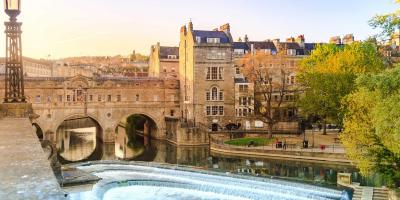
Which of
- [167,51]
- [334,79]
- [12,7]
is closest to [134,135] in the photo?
[167,51]

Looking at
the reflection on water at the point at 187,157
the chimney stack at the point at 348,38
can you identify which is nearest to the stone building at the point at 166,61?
the reflection on water at the point at 187,157

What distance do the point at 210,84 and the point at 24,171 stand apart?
58692mm

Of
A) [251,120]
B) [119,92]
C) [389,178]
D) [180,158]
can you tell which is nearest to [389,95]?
[389,178]

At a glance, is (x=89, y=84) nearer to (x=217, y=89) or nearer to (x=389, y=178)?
(x=217, y=89)

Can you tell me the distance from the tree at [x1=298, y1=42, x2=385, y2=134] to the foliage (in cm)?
1599

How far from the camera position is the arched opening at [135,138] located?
5572 cm

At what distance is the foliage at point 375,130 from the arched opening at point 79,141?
29385 millimetres

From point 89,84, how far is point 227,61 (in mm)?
18603

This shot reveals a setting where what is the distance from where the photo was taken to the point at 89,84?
6406 centimetres

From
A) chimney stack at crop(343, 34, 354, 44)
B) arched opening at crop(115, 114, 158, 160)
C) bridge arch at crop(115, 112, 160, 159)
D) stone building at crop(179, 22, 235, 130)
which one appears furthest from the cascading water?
chimney stack at crop(343, 34, 354, 44)

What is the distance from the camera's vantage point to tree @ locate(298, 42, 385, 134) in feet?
173

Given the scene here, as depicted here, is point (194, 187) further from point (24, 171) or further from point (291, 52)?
point (291, 52)

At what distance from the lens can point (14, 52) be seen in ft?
62.0

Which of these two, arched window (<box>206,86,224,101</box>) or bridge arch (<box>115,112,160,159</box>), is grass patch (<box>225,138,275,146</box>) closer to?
arched window (<box>206,86,224,101</box>)
